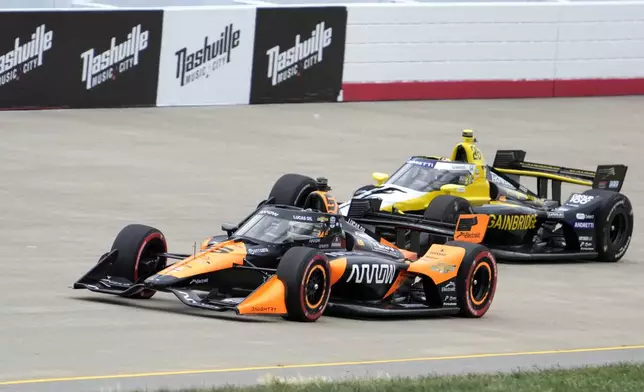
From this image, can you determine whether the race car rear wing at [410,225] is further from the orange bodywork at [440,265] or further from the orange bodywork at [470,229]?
the orange bodywork at [440,265]

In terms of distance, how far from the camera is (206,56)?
30.8 m

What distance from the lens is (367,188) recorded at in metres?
20.3

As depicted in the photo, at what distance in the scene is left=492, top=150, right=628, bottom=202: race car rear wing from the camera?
2102 centimetres

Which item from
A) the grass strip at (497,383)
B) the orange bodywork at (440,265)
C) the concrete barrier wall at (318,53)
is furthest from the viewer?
the concrete barrier wall at (318,53)

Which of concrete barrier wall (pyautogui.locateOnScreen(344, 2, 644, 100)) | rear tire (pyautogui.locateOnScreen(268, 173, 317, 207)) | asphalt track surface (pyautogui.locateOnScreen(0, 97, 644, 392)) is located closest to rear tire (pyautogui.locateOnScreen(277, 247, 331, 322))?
asphalt track surface (pyautogui.locateOnScreen(0, 97, 644, 392))

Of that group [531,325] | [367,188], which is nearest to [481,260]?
[531,325]

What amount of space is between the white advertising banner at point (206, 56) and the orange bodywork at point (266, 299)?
52.7 ft

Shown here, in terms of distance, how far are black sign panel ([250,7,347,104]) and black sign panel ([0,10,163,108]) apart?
7.92 feet

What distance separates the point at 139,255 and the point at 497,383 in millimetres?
4540

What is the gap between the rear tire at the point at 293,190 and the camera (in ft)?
59.6

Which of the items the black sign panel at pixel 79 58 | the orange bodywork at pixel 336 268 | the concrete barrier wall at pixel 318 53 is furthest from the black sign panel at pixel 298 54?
the orange bodywork at pixel 336 268

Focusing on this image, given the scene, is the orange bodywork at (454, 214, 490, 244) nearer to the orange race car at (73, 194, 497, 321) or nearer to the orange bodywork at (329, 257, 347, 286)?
the orange race car at (73, 194, 497, 321)

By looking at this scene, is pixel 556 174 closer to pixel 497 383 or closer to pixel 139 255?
pixel 139 255

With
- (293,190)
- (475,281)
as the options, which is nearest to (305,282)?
(475,281)
